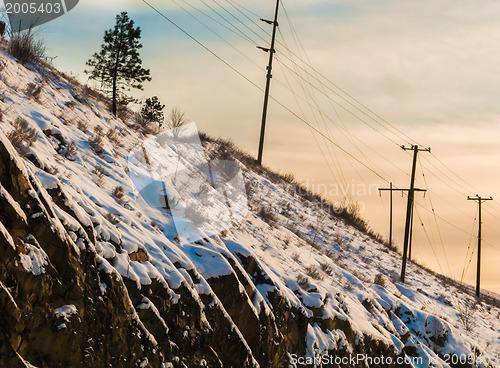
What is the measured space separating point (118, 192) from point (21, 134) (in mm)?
2228

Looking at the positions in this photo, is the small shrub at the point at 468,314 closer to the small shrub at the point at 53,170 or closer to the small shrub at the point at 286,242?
the small shrub at the point at 286,242

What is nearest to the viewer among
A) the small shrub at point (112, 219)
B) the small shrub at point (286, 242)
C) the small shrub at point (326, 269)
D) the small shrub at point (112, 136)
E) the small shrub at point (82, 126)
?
the small shrub at point (112, 219)

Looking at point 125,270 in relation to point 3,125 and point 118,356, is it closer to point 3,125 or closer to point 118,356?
point 118,356

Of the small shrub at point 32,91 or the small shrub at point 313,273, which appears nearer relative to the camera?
the small shrub at point 32,91

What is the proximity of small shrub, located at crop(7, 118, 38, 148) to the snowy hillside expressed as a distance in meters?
0.05

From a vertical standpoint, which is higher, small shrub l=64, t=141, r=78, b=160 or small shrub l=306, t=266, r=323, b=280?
small shrub l=64, t=141, r=78, b=160

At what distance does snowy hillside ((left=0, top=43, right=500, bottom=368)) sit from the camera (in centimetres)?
532

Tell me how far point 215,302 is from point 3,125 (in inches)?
189

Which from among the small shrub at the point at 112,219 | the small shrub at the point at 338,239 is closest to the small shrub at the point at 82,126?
the small shrub at the point at 112,219

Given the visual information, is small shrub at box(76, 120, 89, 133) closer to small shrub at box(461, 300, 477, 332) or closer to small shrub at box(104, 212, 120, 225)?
small shrub at box(104, 212, 120, 225)

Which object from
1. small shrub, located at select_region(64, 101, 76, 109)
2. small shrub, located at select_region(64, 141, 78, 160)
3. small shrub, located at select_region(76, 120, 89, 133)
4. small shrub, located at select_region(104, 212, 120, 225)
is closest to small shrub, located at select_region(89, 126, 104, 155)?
small shrub, located at select_region(76, 120, 89, 133)

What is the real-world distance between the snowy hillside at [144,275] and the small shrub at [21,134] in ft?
0.16

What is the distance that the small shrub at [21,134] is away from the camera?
714 centimetres

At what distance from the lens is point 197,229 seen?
9891 mm
